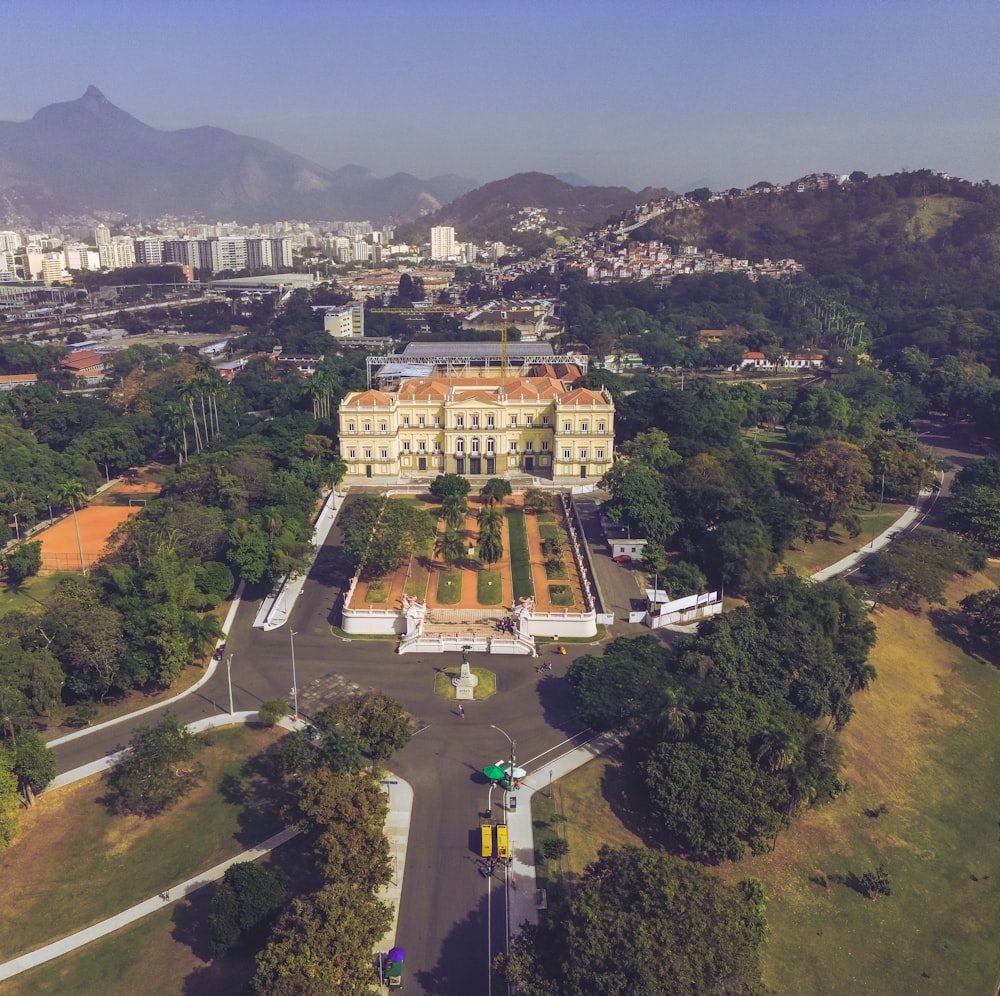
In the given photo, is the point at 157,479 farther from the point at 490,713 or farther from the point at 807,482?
the point at 807,482

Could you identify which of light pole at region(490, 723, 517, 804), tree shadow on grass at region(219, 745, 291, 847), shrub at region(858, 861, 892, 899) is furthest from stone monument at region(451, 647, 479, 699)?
shrub at region(858, 861, 892, 899)

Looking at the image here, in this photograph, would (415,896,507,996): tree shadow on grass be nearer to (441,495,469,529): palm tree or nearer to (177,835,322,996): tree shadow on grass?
(177,835,322,996): tree shadow on grass

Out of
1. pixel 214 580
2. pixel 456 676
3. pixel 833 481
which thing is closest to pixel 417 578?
pixel 456 676

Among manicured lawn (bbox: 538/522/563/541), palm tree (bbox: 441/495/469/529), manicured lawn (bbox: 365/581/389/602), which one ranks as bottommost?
manicured lawn (bbox: 365/581/389/602)

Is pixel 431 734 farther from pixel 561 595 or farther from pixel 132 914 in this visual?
pixel 561 595

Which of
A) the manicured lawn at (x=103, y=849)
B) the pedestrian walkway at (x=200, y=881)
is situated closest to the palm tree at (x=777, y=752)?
A: the pedestrian walkway at (x=200, y=881)
